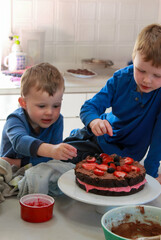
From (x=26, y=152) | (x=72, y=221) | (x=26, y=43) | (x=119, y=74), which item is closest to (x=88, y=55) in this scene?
(x=26, y=43)

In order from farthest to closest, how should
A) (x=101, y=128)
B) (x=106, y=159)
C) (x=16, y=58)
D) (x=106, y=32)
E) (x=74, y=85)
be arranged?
(x=106, y=32) < (x=16, y=58) < (x=74, y=85) < (x=101, y=128) < (x=106, y=159)

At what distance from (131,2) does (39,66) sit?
84.4 inches

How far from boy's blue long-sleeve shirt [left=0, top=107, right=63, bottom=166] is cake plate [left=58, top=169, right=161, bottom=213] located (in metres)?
0.18

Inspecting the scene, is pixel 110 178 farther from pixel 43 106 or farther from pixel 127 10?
pixel 127 10

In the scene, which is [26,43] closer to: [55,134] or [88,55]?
[88,55]

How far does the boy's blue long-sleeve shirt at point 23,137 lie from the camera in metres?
1.40

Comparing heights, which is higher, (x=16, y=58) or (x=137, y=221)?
(x=16, y=58)

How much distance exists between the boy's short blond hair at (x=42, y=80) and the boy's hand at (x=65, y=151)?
1.03 ft

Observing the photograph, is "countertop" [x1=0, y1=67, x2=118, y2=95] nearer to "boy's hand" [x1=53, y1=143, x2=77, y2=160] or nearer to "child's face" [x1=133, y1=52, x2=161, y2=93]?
"child's face" [x1=133, y1=52, x2=161, y2=93]

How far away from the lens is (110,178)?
48.3 inches

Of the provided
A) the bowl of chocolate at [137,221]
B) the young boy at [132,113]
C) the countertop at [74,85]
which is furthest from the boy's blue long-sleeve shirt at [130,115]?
the countertop at [74,85]

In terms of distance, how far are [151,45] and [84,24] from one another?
2025mm

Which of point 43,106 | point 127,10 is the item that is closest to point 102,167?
point 43,106

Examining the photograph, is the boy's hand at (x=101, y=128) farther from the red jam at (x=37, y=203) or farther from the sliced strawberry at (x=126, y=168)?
the red jam at (x=37, y=203)
